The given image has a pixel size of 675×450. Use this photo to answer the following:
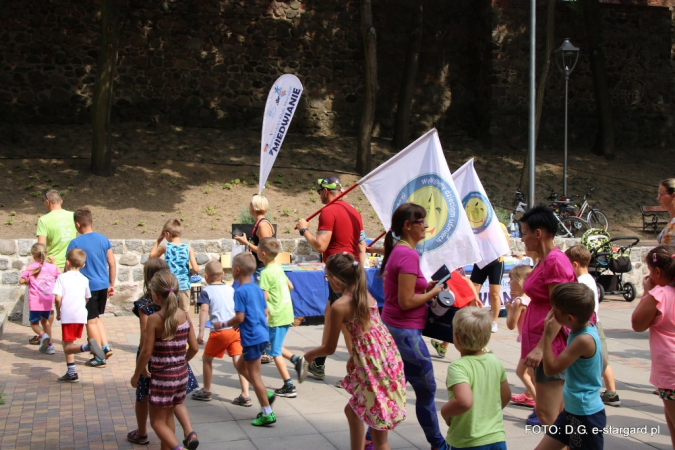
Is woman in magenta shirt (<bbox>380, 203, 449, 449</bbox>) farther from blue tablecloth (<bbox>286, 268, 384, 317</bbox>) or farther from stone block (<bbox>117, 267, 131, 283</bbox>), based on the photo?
stone block (<bbox>117, 267, 131, 283</bbox>)

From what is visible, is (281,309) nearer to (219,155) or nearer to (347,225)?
(347,225)

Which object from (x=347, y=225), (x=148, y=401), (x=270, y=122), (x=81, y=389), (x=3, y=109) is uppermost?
(x=3, y=109)

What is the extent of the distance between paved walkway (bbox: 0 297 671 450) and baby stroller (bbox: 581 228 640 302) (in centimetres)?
367

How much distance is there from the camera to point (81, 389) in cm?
636

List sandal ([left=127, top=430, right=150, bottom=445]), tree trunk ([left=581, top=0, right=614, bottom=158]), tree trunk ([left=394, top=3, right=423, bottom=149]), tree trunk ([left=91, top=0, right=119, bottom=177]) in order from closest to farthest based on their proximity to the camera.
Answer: sandal ([left=127, top=430, right=150, bottom=445])
tree trunk ([left=91, top=0, right=119, bottom=177])
tree trunk ([left=394, top=3, right=423, bottom=149])
tree trunk ([left=581, top=0, right=614, bottom=158])

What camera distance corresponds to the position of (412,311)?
429 centimetres

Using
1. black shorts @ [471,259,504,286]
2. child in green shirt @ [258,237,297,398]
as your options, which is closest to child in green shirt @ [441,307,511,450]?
child in green shirt @ [258,237,297,398]

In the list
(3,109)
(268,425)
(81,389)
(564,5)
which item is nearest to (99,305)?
(81,389)

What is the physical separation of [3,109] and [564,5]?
17150 millimetres

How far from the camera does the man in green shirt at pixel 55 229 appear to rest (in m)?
7.72

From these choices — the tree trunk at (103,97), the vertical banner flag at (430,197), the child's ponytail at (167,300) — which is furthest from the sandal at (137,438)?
Result: the tree trunk at (103,97)

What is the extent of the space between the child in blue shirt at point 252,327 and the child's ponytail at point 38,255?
3.38 meters

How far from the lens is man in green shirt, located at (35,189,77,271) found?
304 inches

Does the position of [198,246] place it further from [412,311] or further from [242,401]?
[412,311]
